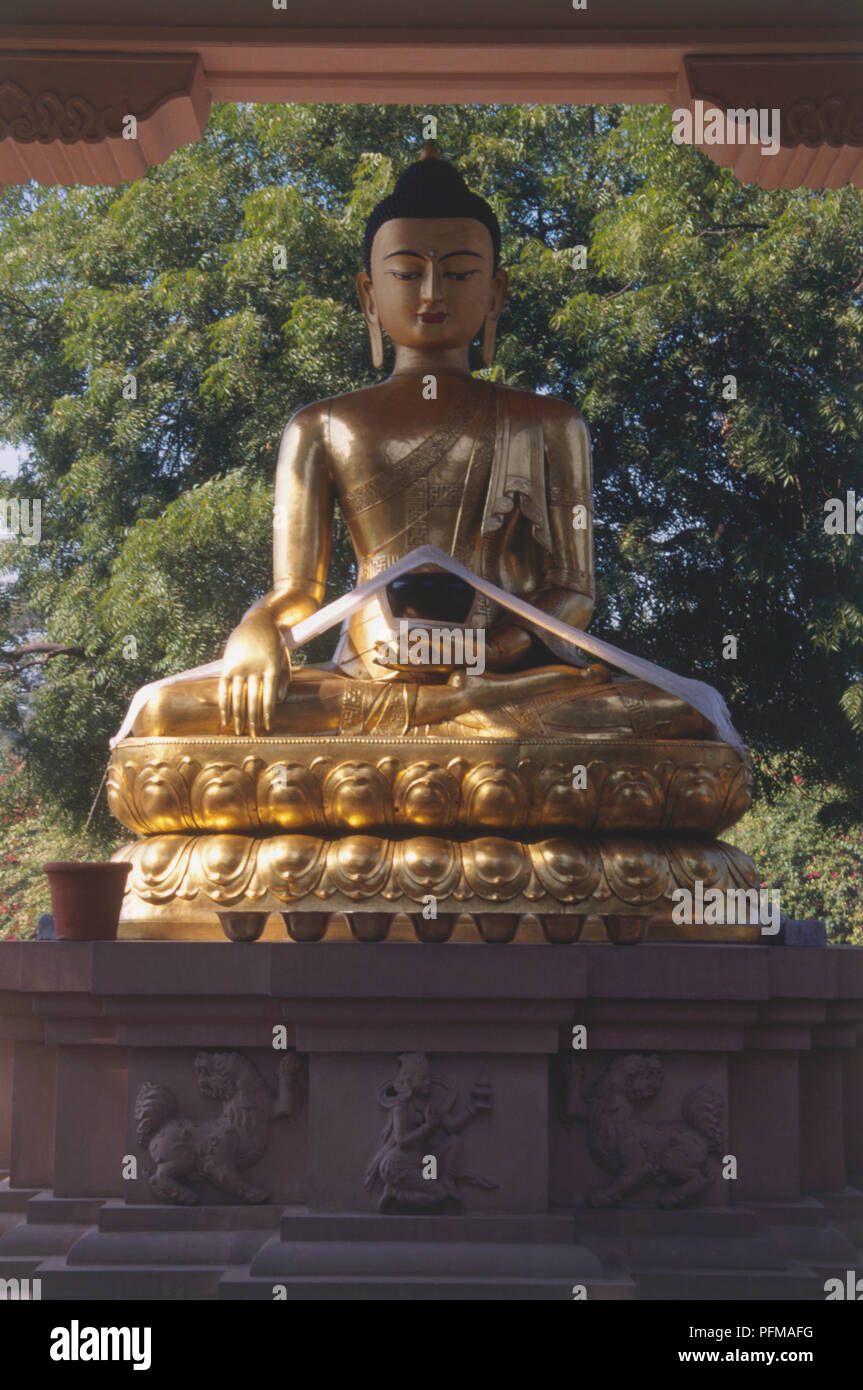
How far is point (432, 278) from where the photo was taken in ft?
17.2

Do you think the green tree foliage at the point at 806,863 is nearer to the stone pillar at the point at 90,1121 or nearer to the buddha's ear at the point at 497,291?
the buddha's ear at the point at 497,291

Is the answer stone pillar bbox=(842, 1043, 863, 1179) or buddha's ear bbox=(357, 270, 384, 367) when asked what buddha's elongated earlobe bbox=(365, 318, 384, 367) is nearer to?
buddha's ear bbox=(357, 270, 384, 367)

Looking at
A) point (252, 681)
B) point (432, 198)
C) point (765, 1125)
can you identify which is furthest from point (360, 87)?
point (765, 1125)

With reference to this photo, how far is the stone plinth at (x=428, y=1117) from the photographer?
3.47m

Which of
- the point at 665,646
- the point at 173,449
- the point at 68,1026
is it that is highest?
the point at 173,449

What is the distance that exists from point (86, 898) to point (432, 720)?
44.2 inches

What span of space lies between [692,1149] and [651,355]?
6.27 meters

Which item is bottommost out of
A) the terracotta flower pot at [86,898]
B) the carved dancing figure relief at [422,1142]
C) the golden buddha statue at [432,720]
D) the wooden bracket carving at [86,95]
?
the carved dancing figure relief at [422,1142]

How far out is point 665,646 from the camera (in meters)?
8.96

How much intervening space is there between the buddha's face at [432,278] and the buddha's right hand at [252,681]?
1412 mm

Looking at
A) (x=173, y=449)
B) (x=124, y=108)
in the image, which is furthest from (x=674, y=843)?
(x=173, y=449)

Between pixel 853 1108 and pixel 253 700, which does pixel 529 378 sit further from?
pixel 853 1108

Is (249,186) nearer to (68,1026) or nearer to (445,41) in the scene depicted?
(445,41)

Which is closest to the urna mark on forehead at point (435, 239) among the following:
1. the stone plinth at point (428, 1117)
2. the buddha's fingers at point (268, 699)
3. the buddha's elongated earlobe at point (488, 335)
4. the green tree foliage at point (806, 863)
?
the buddha's elongated earlobe at point (488, 335)
